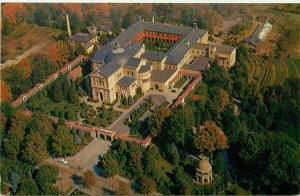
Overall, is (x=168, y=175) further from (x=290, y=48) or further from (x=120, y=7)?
(x=120, y=7)

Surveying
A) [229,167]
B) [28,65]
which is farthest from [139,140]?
[28,65]

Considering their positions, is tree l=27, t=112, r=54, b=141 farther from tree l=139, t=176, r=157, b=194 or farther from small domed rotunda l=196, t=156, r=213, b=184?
small domed rotunda l=196, t=156, r=213, b=184

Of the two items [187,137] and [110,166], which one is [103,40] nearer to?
[187,137]

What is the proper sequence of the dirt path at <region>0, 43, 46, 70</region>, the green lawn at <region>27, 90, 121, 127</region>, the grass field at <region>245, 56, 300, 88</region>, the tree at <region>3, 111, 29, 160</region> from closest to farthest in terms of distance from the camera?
1. the tree at <region>3, 111, 29, 160</region>
2. the green lawn at <region>27, 90, 121, 127</region>
3. the grass field at <region>245, 56, 300, 88</region>
4. the dirt path at <region>0, 43, 46, 70</region>

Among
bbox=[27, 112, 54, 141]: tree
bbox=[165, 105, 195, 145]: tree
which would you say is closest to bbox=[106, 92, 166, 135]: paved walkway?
bbox=[165, 105, 195, 145]: tree

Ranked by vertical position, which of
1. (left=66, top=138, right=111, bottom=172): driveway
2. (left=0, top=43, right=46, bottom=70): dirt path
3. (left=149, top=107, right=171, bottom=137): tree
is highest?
(left=149, top=107, right=171, bottom=137): tree

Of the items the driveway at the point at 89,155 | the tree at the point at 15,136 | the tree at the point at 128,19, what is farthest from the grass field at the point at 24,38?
the driveway at the point at 89,155
